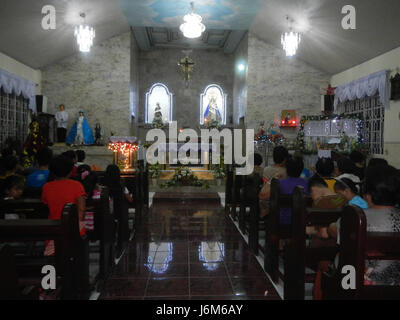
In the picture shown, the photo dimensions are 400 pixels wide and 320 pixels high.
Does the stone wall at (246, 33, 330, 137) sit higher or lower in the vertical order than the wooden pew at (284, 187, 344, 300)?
higher

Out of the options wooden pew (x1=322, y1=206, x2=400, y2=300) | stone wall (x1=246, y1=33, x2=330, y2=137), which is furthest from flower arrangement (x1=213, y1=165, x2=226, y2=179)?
wooden pew (x1=322, y1=206, x2=400, y2=300)

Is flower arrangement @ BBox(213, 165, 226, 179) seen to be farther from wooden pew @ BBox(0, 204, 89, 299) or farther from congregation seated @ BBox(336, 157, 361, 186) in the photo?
wooden pew @ BBox(0, 204, 89, 299)

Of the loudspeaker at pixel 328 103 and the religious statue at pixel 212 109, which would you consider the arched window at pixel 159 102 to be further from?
the loudspeaker at pixel 328 103

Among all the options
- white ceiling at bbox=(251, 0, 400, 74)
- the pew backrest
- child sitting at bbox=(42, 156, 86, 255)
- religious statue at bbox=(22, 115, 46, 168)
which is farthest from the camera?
religious statue at bbox=(22, 115, 46, 168)

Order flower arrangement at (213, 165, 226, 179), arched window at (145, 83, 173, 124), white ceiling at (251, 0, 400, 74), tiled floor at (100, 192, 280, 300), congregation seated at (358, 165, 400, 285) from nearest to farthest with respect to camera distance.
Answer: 1. congregation seated at (358, 165, 400, 285)
2. tiled floor at (100, 192, 280, 300)
3. white ceiling at (251, 0, 400, 74)
4. flower arrangement at (213, 165, 226, 179)
5. arched window at (145, 83, 173, 124)

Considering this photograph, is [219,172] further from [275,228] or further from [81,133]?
[275,228]

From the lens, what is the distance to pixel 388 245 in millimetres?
2004

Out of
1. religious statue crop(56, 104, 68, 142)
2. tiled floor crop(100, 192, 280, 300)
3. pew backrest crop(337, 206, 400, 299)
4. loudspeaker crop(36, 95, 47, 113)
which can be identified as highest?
loudspeaker crop(36, 95, 47, 113)

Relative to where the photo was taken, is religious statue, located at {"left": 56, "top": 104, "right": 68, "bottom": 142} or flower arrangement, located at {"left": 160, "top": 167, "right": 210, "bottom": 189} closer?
flower arrangement, located at {"left": 160, "top": 167, "right": 210, "bottom": 189}

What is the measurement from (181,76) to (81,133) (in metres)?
6.64

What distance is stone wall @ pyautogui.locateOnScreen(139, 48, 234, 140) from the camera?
57.1 feet

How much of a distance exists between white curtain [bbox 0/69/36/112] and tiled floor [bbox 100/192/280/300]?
6583 mm
